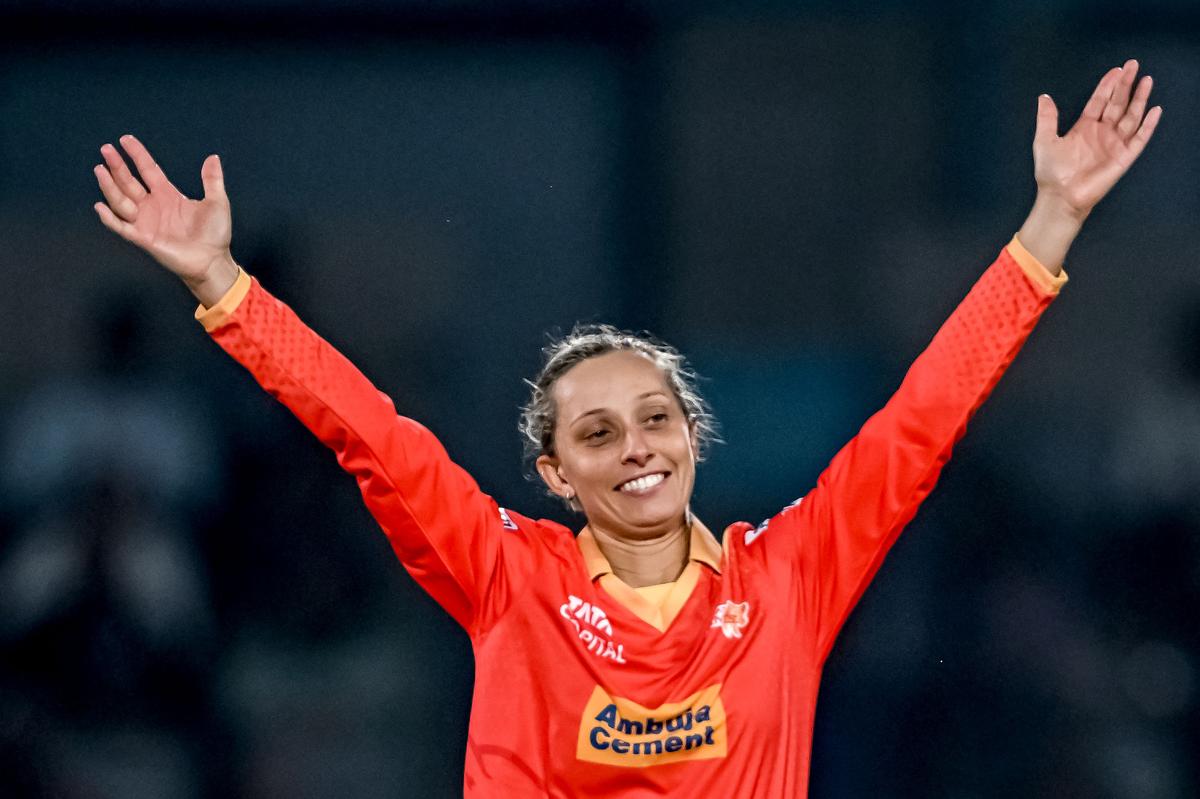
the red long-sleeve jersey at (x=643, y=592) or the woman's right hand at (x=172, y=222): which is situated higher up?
the woman's right hand at (x=172, y=222)

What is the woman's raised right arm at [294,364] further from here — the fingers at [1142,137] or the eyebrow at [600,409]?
the fingers at [1142,137]

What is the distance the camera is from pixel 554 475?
77.4 inches

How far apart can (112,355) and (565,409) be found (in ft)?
3.96

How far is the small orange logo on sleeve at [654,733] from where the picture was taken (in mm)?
1724

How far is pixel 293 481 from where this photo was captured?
273 centimetres

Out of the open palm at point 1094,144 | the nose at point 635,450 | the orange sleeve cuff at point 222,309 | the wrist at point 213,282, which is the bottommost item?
the nose at point 635,450

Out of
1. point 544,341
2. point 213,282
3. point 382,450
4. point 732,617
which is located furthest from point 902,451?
point 544,341

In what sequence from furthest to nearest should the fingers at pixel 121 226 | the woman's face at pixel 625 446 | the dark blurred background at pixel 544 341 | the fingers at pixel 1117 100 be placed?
1. the dark blurred background at pixel 544 341
2. the woman's face at pixel 625 446
3. the fingers at pixel 1117 100
4. the fingers at pixel 121 226

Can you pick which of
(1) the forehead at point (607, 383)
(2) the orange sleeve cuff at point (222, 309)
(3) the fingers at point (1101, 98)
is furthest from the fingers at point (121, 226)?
(3) the fingers at point (1101, 98)

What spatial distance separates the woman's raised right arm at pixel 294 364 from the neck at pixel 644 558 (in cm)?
21

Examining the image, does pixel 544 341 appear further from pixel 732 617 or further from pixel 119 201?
pixel 119 201

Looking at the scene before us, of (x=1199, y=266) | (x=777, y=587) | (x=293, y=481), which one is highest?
(x=1199, y=266)

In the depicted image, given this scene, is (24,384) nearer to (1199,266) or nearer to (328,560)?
(328,560)

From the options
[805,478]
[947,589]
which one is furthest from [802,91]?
[947,589]
